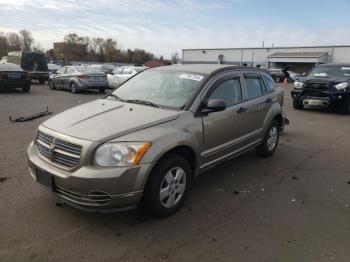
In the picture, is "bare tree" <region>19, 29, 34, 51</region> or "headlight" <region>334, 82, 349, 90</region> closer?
"headlight" <region>334, 82, 349, 90</region>

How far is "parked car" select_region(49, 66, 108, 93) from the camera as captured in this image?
1748 centimetres

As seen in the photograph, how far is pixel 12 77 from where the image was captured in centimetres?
1664

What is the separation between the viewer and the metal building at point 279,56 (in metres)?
59.3

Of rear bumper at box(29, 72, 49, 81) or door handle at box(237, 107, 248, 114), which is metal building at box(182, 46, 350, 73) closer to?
rear bumper at box(29, 72, 49, 81)

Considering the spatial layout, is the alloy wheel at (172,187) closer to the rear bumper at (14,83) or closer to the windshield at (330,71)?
the windshield at (330,71)

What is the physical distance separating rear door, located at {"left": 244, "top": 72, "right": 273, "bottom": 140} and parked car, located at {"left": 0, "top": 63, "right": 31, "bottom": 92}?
46.1ft

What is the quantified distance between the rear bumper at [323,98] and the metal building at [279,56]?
1743 inches

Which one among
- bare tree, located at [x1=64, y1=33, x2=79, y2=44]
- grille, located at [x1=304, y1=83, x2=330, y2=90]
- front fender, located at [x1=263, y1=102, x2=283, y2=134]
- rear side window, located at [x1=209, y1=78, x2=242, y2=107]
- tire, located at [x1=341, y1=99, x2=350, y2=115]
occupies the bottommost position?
tire, located at [x1=341, y1=99, x2=350, y2=115]

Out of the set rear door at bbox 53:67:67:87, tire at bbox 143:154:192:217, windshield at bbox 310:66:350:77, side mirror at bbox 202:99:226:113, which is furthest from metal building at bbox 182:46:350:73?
tire at bbox 143:154:192:217

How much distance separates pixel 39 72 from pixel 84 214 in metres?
21.1

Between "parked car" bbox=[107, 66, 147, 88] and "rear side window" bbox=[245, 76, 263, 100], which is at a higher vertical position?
"rear side window" bbox=[245, 76, 263, 100]

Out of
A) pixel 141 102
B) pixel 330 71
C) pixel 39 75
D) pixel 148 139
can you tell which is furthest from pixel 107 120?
pixel 39 75

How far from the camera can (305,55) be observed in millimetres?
60906

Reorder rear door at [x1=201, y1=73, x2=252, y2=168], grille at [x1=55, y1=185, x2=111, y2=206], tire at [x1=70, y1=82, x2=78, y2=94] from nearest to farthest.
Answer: grille at [x1=55, y1=185, x2=111, y2=206]
rear door at [x1=201, y1=73, x2=252, y2=168]
tire at [x1=70, y1=82, x2=78, y2=94]
